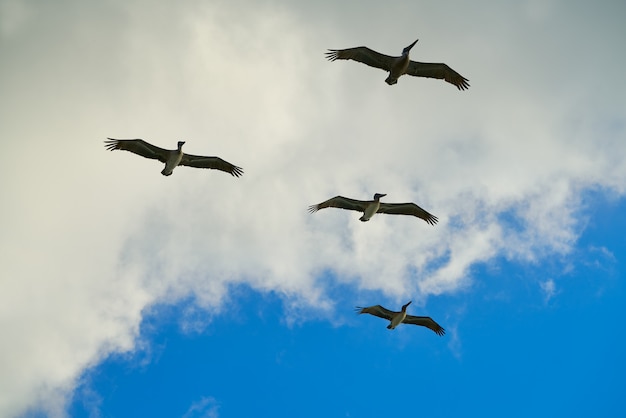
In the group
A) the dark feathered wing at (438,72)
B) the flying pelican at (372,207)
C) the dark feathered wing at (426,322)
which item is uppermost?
the dark feathered wing at (438,72)

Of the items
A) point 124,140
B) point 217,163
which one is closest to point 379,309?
point 217,163

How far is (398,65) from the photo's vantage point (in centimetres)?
5619

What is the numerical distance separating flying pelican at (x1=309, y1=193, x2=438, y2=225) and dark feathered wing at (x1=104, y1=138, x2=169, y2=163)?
940cm

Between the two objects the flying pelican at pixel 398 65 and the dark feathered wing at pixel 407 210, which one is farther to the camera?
the dark feathered wing at pixel 407 210

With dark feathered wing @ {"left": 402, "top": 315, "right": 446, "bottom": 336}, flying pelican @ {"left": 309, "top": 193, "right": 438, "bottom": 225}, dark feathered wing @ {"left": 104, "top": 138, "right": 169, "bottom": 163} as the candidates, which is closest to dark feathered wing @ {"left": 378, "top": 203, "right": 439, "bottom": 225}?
flying pelican @ {"left": 309, "top": 193, "right": 438, "bottom": 225}

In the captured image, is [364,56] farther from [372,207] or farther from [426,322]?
[426,322]

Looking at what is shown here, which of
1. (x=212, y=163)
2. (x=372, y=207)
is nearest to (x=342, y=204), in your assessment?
(x=372, y=207)

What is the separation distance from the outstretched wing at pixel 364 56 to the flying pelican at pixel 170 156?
8.86m

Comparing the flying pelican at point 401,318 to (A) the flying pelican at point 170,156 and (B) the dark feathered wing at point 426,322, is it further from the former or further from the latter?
(A) the flying pelican at point 170,156

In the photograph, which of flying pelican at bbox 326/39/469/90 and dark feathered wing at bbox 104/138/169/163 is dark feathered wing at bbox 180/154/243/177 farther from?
flying pelican at bbox 326/39/469/90

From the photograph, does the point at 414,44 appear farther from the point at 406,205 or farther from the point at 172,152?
the point at 172,152

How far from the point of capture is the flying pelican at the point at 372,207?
57969 mm

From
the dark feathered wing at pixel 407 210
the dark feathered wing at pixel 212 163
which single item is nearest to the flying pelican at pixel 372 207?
the dark feathered wing at pixel 407 210

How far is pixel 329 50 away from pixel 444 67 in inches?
282
